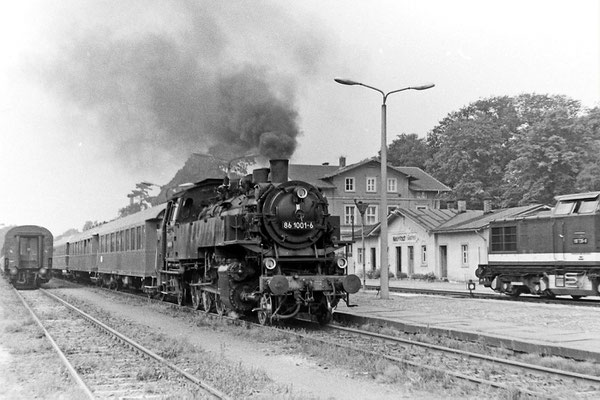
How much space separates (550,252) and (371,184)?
31.5 m

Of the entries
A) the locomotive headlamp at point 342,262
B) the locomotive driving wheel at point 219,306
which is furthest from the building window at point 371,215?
the locomotive headlamp at point 342,262

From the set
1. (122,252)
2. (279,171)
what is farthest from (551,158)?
(279,171)

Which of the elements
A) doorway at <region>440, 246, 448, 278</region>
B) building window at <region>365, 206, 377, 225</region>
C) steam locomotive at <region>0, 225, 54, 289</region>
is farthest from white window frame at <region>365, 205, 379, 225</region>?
steam locomotive at <region>0, 225, 54, 289</region>

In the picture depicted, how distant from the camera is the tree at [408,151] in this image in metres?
72.0

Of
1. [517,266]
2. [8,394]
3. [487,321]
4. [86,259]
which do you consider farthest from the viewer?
[86,259]

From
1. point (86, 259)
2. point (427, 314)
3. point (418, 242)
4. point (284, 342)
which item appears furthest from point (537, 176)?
point (284, 342)

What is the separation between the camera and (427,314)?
13797 mm

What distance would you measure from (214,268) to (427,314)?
481 centimetres

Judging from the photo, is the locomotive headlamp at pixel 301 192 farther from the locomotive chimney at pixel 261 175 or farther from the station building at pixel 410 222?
the station building at pixel 410 222

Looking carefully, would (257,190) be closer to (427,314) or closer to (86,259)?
(427,314)

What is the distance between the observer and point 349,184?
50562mm

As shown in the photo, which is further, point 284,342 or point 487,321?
point 487,321

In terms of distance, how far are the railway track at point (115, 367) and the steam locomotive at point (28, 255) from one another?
57.8ft

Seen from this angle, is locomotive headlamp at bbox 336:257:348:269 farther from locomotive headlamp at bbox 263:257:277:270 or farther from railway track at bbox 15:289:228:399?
railway track at bbox 15:289:228:399
